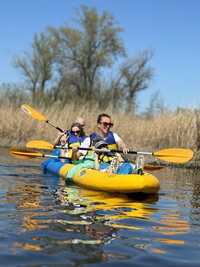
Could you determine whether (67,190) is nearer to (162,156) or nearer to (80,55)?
(162,156)

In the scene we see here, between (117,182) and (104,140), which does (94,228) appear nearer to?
(117,182)

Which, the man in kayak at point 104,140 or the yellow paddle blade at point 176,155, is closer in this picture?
the man in kayak at point 104,140

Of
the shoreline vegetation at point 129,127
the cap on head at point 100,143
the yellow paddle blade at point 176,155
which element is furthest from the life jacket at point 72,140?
the shoreline vegetation at point 129,127

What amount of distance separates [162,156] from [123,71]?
1181 inches

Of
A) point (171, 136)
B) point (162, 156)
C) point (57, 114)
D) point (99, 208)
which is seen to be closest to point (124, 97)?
point (57, 114)

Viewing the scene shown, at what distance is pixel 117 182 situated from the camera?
6.84m

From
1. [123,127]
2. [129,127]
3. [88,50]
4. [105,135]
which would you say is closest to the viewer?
[105,135]

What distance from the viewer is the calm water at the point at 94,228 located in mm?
3396

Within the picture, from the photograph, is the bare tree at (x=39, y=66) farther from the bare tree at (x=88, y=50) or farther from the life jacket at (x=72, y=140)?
the life jacket at (x=72, y=140)

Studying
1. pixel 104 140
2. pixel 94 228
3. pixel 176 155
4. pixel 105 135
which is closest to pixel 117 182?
pixel 104 140

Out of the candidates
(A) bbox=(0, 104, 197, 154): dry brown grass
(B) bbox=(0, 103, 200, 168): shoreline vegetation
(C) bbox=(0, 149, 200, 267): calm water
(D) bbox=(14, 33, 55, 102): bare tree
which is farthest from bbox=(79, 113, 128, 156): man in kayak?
(D) bbox=(14, 33, 55, 102): bare tree

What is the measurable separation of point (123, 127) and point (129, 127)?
241 mm

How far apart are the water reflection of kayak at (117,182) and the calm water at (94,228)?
0.44 feet

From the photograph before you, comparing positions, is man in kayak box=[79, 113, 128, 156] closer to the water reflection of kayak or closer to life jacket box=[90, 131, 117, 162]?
life jacket box=[90, 131, 117, 162]
